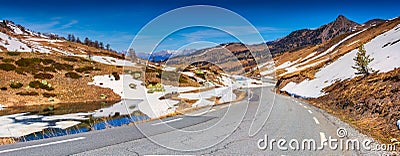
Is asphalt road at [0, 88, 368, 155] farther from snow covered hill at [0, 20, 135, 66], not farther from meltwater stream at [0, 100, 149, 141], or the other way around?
snow covered hill at [0, 20, 135, 66]

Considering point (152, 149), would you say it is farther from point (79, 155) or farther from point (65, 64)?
point (65, 64)

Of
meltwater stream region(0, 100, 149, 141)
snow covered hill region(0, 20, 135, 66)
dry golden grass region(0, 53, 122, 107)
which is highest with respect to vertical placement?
snow covered hill region(0, 20, 135, 66)

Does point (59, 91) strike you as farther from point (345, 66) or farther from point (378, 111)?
point (345, 66)

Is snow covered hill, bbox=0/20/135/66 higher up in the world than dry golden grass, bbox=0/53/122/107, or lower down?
higher up

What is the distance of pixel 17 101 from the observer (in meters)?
31.6

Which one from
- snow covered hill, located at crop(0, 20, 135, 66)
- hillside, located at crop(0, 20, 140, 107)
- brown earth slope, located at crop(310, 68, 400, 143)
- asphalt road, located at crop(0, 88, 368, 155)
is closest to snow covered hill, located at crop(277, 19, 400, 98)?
brown earth slope, located at crop(310, 68, 400, 143)

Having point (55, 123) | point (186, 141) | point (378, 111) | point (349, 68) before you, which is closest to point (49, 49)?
point (349, 68)

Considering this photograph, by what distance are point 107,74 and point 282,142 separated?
146 feet

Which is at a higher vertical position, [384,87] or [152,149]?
[384,87]

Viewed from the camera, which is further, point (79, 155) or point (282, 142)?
point (282, 142)

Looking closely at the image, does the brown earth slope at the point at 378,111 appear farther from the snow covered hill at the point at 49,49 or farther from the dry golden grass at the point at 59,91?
the snow covered hill at the point at 49,49

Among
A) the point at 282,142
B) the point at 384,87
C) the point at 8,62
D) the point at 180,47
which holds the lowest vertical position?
the point at 282,142

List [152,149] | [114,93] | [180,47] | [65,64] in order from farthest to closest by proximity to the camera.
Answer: [65,64] → [114,93] → [180,47] → [152,149]

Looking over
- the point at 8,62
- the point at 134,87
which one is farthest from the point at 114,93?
the point at 8,62
